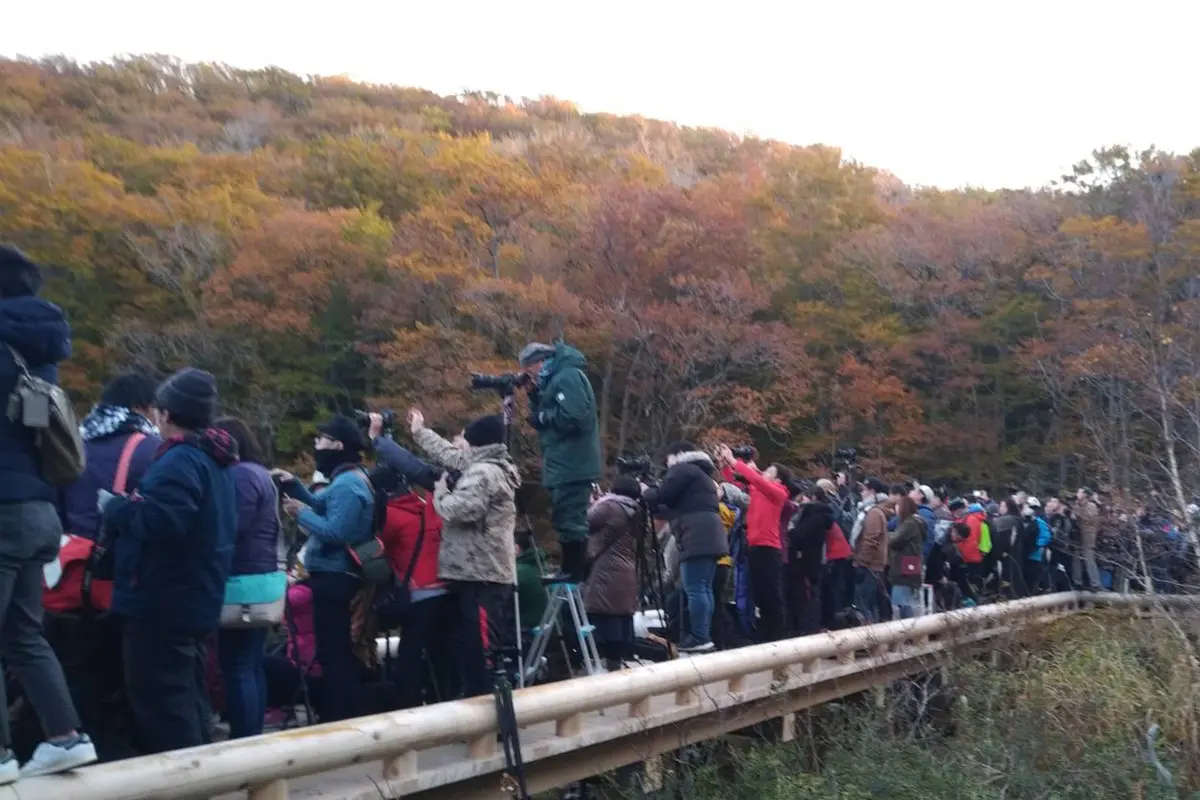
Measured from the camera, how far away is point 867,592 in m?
11.4

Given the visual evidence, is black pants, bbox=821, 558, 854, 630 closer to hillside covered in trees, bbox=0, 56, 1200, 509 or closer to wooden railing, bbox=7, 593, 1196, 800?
wooden railing, bbox=7, 593, 1196, 800

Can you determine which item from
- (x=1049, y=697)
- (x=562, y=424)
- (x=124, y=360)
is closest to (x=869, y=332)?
(x=124, y=360)

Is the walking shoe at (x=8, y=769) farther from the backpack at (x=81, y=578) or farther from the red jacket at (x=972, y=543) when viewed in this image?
the red jacket at (x=972, y=543)

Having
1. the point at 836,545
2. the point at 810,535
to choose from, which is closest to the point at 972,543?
the point at 836,545

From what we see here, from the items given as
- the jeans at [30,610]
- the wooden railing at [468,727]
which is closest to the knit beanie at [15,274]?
the jeans at [30,610]

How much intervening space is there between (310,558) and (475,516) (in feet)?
2.58

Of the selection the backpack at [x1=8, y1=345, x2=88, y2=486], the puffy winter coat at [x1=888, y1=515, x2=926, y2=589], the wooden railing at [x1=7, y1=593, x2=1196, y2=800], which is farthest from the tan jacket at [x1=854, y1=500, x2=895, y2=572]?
the backpack at [x1=8, y1=345, x2=88, y2=486]

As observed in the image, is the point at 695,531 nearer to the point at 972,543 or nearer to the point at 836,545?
the point at 836,545

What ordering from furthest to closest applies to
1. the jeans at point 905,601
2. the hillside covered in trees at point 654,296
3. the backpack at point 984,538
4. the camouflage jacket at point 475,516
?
the hillside covered in trees at point 654,296
the backpack at point 984,538
the jeans at point 905,601
the camouflage jacket at point 475,516

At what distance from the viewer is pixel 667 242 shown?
25922 mm

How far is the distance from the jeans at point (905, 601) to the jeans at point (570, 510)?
554cm

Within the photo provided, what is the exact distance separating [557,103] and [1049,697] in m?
77.1

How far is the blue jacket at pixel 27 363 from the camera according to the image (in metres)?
3.26

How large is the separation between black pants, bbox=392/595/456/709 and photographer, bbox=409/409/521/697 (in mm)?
114
